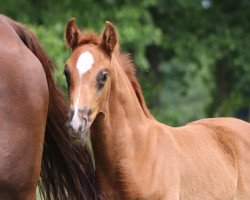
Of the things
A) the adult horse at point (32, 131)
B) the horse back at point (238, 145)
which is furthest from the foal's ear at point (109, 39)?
the horse back at point (238, 145)

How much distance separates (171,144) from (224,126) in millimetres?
904

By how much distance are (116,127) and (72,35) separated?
2.16 feet

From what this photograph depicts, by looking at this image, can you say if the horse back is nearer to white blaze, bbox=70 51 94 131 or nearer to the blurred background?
white blaze, bbox=70 51 94 131

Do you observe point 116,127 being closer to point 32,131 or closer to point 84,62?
point 84,62

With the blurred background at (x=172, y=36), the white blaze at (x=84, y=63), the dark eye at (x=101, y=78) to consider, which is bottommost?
the blurred background at (x=172, y=36)

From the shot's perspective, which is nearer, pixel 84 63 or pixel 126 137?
pixel 84 63

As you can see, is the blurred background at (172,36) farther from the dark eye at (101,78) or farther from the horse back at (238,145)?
the dark eye at (101,78)

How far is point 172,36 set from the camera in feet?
60.4

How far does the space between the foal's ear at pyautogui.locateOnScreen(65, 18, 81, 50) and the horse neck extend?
28 centimetres

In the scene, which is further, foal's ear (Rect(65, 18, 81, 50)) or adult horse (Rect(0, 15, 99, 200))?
foal's ear (Rect(65, 18, 81, 50))

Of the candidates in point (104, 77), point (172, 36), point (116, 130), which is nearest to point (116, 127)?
point (116, 130)

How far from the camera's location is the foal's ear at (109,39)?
4680 millimetres

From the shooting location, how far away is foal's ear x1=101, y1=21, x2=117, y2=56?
468 centimetres

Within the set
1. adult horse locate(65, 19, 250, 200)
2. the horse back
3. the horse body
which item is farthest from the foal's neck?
the horse back
